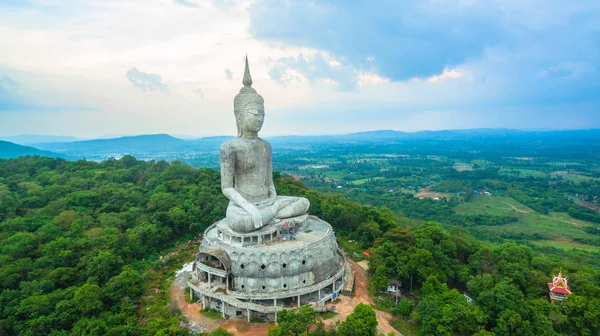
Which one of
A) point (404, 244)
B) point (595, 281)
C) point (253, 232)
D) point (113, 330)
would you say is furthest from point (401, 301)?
point (113, 330)

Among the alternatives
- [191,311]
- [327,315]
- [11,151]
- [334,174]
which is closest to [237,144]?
[191,311]

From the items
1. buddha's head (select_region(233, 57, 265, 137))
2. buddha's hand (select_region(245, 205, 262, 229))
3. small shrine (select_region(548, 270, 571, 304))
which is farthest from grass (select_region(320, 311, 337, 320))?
small shrine (select_region(548, 270, 571, 304))

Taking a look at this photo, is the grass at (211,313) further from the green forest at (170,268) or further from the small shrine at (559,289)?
the small shrine at (559,289)

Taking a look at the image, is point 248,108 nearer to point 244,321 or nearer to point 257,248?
point 257,248

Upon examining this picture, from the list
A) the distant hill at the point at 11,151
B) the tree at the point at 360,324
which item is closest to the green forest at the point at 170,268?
the tree at the point at 360,324

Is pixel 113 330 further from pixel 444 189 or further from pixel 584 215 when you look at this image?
pixel 444 189

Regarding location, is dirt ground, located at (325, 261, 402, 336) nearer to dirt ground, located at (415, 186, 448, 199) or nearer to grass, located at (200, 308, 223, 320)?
grass, located at (200, 308, 223, 320)
